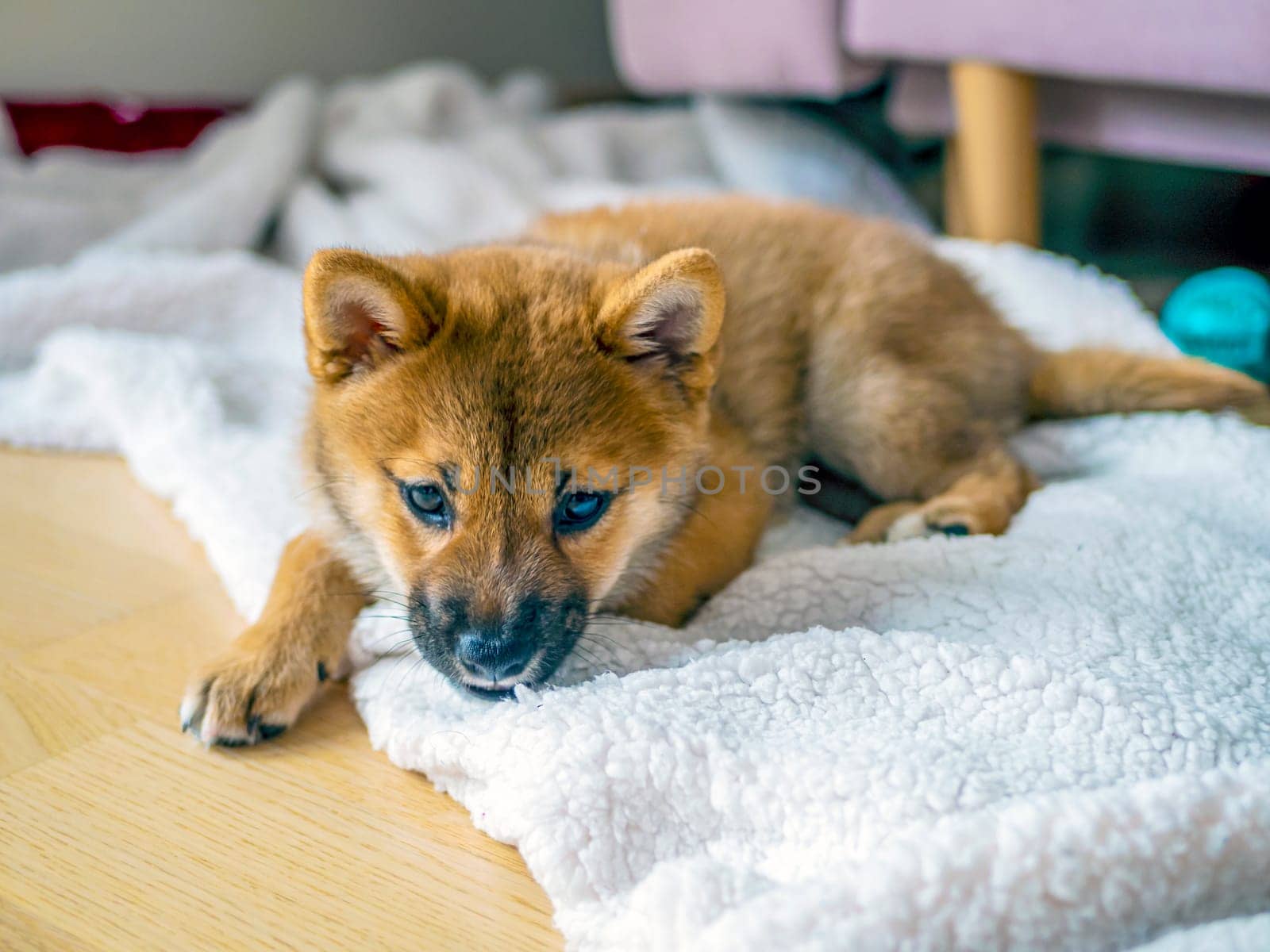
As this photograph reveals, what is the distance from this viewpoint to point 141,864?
1.10 meters

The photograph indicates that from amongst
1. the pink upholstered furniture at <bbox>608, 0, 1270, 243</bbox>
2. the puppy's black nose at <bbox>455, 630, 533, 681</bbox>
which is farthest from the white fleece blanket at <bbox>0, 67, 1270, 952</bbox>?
the pink upholstered furniture at <bbox>608, 0, 1270, 243</bbox>

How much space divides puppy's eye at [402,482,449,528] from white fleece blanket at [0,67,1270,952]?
203 mm

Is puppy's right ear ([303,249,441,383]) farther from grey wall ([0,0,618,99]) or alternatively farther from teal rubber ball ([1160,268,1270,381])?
grey wall ([0,0,618,99])

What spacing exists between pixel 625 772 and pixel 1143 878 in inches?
19.4

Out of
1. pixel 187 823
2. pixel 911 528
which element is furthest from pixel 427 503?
pixel 911 528

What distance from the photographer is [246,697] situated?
1290 millimetres

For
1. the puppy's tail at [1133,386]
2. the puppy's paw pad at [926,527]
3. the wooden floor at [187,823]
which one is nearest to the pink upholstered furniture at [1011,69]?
the puppy's tail at [1133,386]

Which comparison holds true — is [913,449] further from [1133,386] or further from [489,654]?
[489,654]

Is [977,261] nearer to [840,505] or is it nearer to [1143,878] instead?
[840,505]

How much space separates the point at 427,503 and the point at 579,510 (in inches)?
7.7

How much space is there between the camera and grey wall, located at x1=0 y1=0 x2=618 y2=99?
3.16m

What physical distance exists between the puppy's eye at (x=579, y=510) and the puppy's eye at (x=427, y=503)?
15 centimetres

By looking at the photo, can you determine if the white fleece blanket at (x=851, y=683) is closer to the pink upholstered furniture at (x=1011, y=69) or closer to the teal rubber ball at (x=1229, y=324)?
the teal rubber ball at (x=1229, y=324)

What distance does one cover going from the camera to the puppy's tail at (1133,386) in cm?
190
